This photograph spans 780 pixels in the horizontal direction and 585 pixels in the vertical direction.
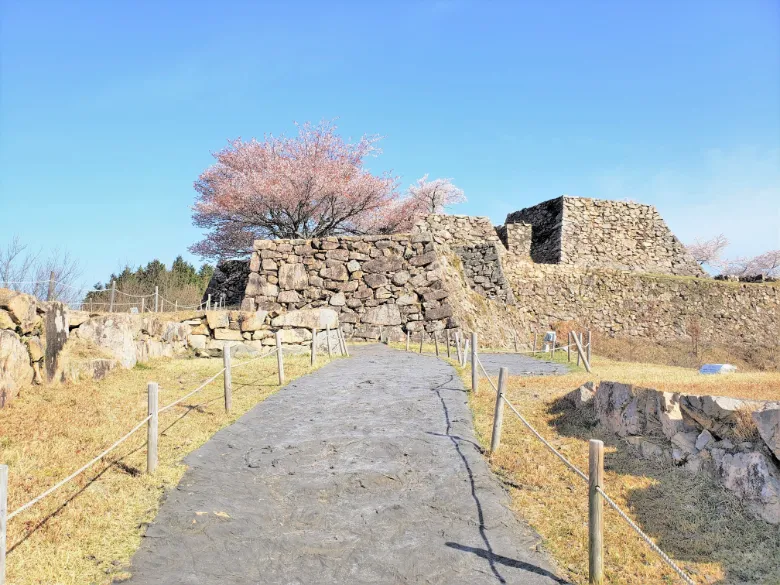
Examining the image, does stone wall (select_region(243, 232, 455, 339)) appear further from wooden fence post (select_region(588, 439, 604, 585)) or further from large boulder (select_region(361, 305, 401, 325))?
wooden fence post (select_region(588, 439, 604, 585))

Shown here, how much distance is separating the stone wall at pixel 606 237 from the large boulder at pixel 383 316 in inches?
535

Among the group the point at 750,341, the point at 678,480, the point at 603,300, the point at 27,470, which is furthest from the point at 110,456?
the point at 750,341

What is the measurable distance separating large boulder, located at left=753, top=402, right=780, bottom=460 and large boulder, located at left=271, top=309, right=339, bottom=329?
12.5 metres

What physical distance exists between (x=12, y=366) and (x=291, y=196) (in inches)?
783

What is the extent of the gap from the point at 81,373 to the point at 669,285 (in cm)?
2950

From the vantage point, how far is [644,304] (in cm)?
3008

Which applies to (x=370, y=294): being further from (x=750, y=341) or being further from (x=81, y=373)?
(x=750, y=341)

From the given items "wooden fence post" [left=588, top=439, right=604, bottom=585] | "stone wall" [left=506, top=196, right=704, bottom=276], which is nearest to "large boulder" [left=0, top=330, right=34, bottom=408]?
"wooden fence post" [left=588, top=439, right=604, bottom=585]

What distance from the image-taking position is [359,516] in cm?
548

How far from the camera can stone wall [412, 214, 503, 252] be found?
29.9 m

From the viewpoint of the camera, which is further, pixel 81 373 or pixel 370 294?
pixel 370 294

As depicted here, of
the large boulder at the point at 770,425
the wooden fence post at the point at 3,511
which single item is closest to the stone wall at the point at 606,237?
the large boulder at the point at 770,425

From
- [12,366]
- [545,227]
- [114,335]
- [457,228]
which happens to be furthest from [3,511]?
[545,227]

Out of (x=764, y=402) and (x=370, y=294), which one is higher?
(x=370, y=294)
